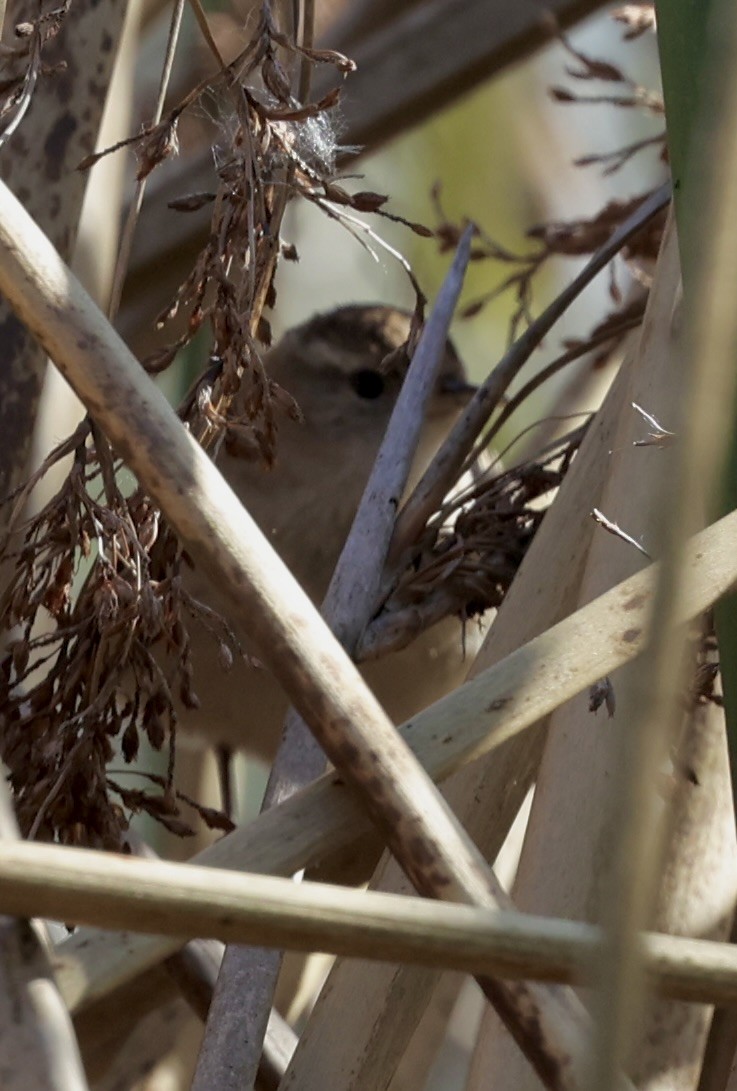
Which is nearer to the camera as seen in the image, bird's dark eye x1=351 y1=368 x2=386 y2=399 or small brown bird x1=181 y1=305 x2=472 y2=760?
small brown bird x1=181 y1=305 x2=472 y2=760

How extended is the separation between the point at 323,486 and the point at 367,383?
0.80 ft

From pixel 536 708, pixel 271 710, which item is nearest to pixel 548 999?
pixel 536 708

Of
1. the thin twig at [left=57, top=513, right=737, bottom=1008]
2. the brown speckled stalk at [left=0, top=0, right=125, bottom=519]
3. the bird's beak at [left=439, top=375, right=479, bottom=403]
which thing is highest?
the brown speckled stalk at [left=0, top=0, right=125, bottom=519]

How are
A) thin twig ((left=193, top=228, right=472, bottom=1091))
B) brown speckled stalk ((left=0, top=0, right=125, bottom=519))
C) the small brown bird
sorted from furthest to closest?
the small brown bird, brown speckled stalk ((left=0, top=0, right=125, bottom=519)), thin twig ((left=193, top=228, right=472, bottom=1091))

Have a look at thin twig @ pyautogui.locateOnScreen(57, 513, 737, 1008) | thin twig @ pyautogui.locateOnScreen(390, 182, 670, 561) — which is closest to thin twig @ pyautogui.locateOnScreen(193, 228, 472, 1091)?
thin twig @ pyautogui.locateOnScreen(390, 182, 670, 561)

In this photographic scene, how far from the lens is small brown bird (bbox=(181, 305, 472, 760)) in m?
1.31

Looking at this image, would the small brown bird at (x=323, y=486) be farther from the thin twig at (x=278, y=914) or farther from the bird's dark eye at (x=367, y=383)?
the thin twig at (x=278, y=914)

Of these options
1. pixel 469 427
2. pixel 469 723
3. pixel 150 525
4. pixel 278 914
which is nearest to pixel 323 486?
pixel 469 427

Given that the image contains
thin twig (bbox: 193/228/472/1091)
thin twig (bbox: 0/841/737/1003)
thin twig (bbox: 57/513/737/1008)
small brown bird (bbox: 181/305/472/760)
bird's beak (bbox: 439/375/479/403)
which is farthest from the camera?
bird's beak (bbox: 439/375/479/403)

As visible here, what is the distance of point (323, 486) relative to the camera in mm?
1494

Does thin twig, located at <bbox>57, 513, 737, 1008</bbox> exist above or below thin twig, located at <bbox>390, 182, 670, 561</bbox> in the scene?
above

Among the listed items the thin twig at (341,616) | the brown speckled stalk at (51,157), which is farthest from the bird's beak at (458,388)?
the brown speckled stalk at (51,157)

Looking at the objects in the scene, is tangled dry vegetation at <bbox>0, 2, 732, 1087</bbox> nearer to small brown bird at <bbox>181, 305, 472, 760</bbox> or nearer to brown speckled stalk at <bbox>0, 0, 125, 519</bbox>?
brown speckled stalk at <bbox>0, 0, 125, 519</bbox>

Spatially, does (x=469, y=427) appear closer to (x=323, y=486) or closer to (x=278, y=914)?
(x=323, y=486)
